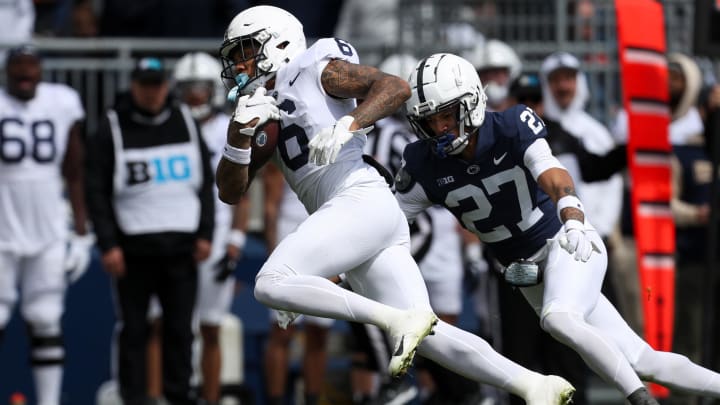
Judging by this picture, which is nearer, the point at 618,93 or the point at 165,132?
the point at 165,132

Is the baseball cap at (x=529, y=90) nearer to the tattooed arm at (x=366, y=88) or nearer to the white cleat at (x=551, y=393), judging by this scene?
the tattooed arm at (x=366, y=88)

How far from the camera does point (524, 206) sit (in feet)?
A: 23.4

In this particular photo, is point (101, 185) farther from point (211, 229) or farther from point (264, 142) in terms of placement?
point (264, 142)

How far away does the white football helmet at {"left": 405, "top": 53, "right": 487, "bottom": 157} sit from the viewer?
6.86 m

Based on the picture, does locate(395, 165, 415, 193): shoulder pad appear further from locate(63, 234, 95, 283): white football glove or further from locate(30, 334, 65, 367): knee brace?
locate(63, 234, 95, 283): white football glove

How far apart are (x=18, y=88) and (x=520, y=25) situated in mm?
3581

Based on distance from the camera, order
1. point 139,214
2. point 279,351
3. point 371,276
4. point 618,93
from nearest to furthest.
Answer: point 371,276
point 139,214
point 279,351
point 618,93

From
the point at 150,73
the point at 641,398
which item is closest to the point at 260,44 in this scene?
the point at 641,398

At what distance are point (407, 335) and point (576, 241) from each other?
75cm

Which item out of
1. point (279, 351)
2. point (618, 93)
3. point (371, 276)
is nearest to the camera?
point (371, 276)

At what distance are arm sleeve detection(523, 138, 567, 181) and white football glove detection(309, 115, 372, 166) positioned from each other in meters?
0.84

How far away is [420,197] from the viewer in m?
7.20

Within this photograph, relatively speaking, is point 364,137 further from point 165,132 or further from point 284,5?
point 284,5

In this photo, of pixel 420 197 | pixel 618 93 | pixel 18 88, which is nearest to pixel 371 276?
pixel 420 197
